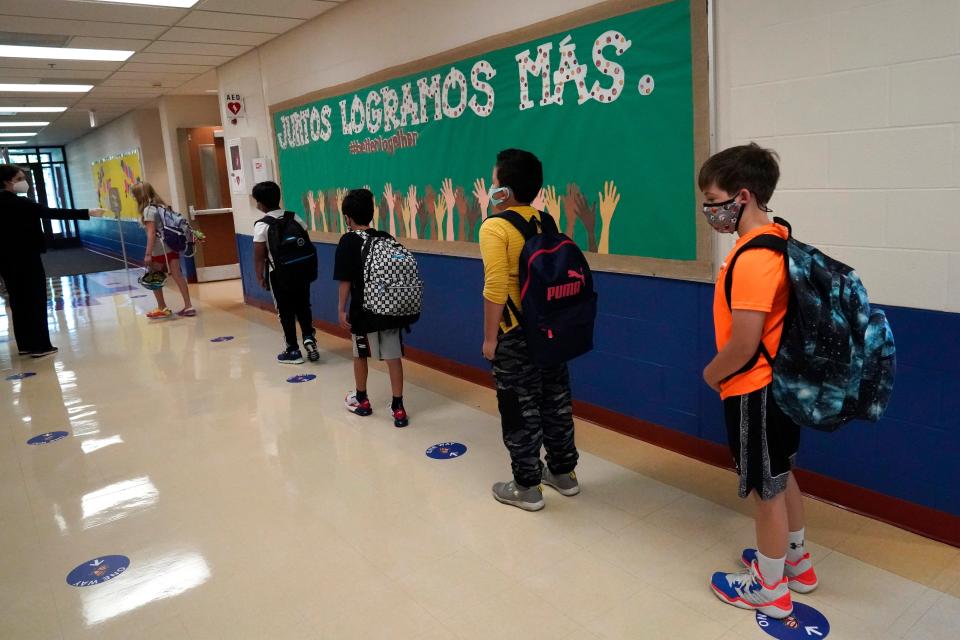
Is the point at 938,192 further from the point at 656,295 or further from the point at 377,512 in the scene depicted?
the point at 377,512

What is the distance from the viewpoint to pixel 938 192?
2176mm

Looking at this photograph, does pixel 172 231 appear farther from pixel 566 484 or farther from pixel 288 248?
pixel 566 484

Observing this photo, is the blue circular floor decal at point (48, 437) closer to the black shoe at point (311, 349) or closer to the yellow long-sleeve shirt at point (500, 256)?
the black shoe at point (311, 349)

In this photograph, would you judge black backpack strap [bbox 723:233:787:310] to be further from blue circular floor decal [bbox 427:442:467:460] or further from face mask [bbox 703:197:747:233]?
blue circular floor decal [bbox 427:442:467:460]

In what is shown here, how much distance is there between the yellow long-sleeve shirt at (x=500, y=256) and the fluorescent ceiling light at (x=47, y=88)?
7.91m

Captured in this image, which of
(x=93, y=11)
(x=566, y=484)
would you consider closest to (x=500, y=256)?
(x=566, y=484)

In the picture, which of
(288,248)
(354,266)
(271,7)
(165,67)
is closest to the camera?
(354,266)

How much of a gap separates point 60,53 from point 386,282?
16.5ft

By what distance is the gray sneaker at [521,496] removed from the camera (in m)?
2.70

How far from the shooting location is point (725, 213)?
1.85 metres

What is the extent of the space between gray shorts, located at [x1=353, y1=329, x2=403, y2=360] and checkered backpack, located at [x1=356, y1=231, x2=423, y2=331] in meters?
0.13

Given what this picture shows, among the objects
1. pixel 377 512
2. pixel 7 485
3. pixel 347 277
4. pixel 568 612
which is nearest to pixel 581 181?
pixel 347 277

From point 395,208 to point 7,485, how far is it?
2.93 metres

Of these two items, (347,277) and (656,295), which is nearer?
(656,295)
